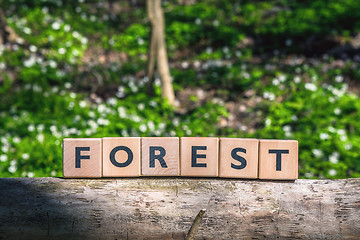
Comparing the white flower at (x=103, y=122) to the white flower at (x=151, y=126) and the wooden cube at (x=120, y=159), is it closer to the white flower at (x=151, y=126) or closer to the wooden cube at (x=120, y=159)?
the white flower at (x=151, y=126)

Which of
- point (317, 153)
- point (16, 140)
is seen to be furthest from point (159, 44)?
point (317, 153)

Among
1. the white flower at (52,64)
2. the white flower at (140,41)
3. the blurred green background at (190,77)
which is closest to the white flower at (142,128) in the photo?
the blurred green background at (190,77)

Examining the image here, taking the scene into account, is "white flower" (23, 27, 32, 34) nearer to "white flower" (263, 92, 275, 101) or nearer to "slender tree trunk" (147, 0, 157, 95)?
"slender tree trunk" (147, 0, 157, 95)

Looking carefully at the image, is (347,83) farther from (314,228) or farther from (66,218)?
(66,218)

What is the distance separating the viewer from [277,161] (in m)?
1.90

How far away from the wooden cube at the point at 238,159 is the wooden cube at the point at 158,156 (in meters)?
0.23

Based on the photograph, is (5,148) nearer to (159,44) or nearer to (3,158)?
(3,158)

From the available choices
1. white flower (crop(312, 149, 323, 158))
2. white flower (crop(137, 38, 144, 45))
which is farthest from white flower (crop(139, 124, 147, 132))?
white flower (crop(137, 38, 144, 45))

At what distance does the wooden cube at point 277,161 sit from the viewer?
1886mm

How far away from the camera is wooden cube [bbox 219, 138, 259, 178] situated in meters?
1.89

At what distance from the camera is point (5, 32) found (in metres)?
4.84

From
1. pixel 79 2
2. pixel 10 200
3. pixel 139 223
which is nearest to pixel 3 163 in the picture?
pixel 10 200

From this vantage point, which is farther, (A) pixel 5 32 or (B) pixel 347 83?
(A) pixel 5 32

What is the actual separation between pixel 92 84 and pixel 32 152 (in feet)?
4.61
